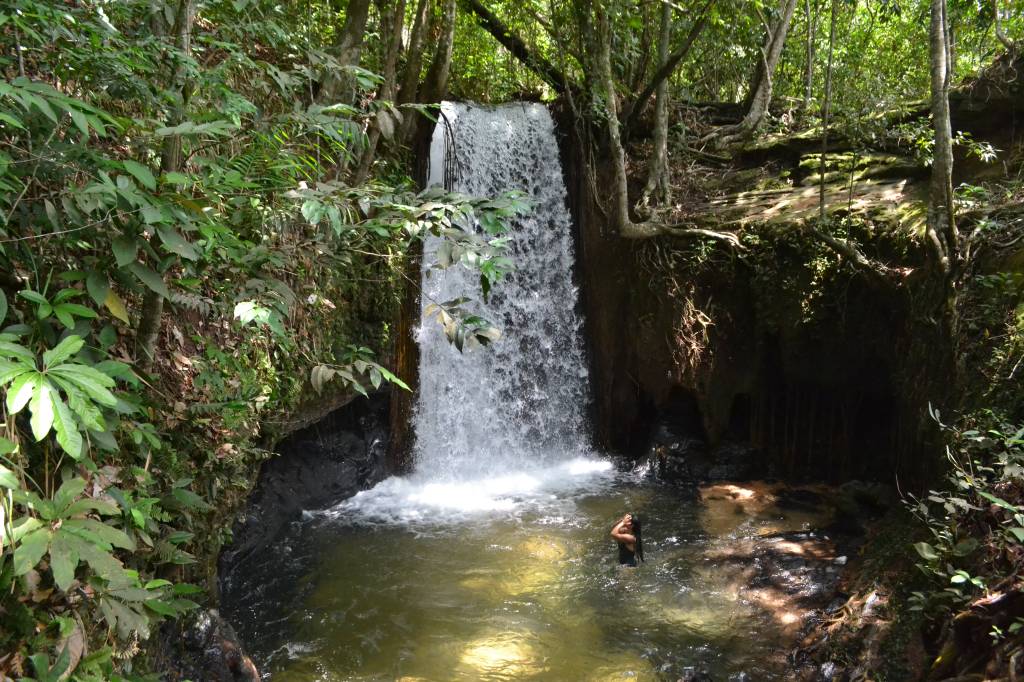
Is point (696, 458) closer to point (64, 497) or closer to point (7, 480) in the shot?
point (64, 497)

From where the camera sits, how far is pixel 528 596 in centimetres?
548

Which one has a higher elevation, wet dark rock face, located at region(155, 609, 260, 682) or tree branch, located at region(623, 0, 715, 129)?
tree branch, located at region(623, 0, 715, 129)

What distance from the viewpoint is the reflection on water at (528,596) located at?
15.1 feet

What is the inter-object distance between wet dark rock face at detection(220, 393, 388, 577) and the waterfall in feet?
2.17

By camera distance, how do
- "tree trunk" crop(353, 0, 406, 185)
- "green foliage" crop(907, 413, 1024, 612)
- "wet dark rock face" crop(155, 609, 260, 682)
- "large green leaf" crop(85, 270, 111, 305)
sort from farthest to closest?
"tree trunk" crop(353, 0, 406, 185)
"wet dark rock face" crop(155, 609, 260, 682)
"green foliage" crop(907, 413, 1024, 612)
"large green leaf" crop(85, 270, 111, 305)

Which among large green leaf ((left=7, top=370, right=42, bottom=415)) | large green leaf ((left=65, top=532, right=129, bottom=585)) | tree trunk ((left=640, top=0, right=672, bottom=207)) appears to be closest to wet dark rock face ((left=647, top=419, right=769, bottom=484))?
tree trunk ((left=640, top=0, right=672, bottom=207))

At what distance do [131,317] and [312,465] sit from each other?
4660 millimetres

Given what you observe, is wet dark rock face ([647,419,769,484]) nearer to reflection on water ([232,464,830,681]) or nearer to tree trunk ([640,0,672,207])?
reflection on water ([232,464,830,681])

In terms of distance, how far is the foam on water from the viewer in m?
8.64

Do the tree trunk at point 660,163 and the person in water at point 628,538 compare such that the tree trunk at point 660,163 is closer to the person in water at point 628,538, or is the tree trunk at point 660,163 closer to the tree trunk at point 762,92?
the tree trunk at point 762,92

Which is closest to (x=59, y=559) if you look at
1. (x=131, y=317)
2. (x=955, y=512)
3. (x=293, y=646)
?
(x=131, y=317)

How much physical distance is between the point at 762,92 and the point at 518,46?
3.59 meters

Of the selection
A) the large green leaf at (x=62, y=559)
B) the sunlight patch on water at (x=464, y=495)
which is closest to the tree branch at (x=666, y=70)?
the sunlight patch on water at (x=464, y=495)

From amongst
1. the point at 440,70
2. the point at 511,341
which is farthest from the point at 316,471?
the point at 440,70
